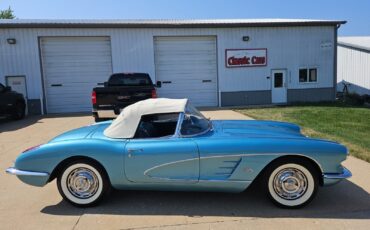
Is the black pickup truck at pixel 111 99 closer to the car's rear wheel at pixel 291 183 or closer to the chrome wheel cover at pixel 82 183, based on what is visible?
the chrome wheel cover at pixel 82 183

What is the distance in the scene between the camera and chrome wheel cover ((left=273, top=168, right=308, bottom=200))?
3.78 metres

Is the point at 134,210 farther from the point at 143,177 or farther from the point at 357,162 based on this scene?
the point at 357,162

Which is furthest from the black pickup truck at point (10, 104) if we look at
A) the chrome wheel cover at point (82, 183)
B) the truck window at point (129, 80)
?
the chrome wheel cover at point (82, 183)

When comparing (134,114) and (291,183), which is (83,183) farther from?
(291,183)

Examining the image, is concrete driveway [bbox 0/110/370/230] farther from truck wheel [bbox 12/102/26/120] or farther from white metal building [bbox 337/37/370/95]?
white metal building [bbox 337/37/370/95]

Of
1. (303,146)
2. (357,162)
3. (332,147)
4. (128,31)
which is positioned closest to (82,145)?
(303,146)

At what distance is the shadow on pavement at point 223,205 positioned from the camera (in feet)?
12.1

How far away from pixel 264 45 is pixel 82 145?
13951 millimetres

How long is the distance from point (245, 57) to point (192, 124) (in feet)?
41.7

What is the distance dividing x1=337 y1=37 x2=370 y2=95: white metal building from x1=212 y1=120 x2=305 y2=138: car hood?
18.4 metres

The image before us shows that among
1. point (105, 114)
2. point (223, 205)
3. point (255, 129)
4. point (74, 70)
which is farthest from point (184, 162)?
point (74, 70)

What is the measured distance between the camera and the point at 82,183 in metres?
3.94

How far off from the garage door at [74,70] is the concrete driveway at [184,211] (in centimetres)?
1113

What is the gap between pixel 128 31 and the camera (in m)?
15.2
